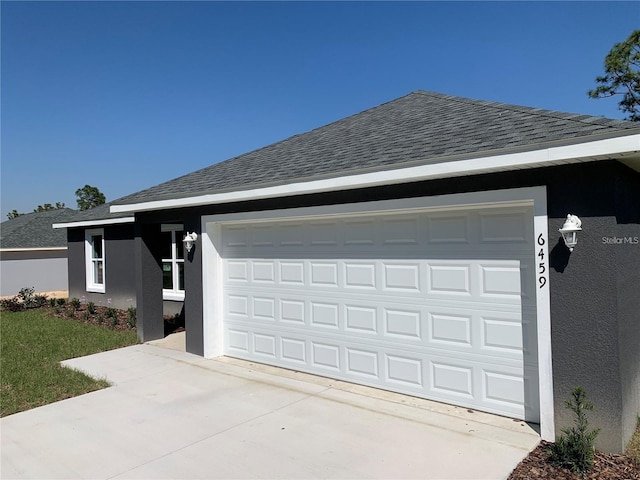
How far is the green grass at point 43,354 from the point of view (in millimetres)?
5938

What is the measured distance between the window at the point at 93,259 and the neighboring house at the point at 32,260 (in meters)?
6.22

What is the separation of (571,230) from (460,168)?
122 cm

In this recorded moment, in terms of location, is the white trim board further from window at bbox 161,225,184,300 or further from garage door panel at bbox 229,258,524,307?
window at bbox 161,225,184,300

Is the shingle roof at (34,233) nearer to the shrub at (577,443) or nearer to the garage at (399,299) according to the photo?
the garage at (399,299)

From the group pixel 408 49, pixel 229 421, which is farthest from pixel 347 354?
pixel 408 49

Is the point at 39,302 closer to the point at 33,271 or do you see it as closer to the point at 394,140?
the point at 33,271

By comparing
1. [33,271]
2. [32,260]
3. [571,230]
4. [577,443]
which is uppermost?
[571,230]

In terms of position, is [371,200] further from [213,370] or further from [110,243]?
[110,243]

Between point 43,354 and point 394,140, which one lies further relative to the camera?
point 43,354

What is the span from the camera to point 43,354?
819 centimetres

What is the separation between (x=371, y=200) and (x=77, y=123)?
11.6 meters

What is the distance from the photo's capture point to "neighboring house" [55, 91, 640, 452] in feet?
13.0

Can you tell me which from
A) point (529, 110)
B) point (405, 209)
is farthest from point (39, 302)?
point (529, 110)

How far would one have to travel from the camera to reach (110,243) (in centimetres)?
1357
